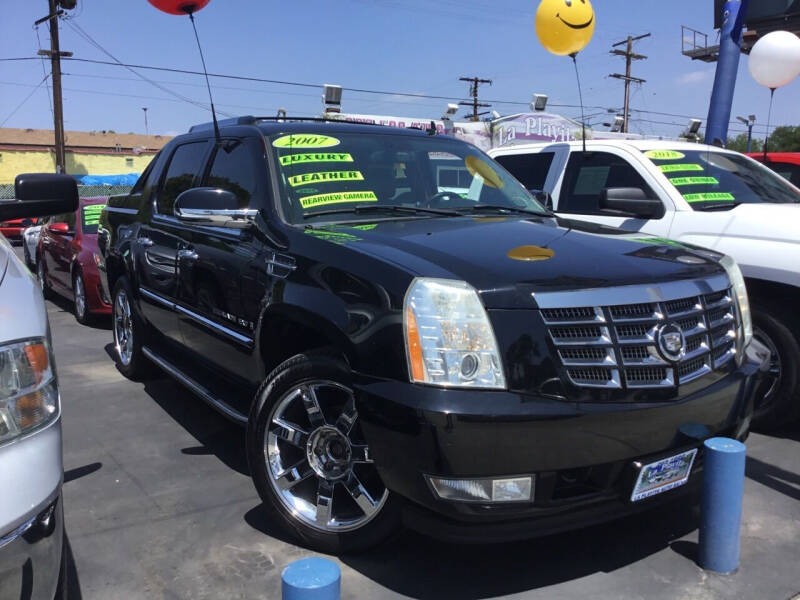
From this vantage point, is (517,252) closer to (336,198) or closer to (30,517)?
(336,198)

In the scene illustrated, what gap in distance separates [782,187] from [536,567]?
4.25 meters

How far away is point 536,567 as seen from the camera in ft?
9.24

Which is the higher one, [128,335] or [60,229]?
[60,229]

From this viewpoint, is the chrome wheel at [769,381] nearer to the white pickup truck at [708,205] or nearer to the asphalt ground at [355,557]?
the white pickup truck at [708,205]

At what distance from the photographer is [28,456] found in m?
1.76

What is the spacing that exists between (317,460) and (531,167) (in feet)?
13.7

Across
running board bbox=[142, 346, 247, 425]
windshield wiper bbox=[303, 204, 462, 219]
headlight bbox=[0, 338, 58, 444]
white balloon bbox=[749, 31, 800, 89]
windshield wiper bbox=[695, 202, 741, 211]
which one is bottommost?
running board bbox=[142, 346, 247, 425]

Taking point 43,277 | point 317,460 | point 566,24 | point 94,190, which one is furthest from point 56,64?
point 317,460

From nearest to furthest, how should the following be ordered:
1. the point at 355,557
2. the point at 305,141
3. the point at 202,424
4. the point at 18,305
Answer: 1. the point at 18,305
2. the point at 355,557
3. the point at 305,141
4. the point at 202,424

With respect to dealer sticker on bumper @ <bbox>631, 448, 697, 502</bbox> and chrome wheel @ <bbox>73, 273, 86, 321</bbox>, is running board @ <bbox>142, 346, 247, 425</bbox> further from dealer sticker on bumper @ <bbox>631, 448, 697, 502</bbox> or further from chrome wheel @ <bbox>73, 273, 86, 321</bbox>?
chrome wheel @ <bbox>73, 273, 86, 321</bbox>

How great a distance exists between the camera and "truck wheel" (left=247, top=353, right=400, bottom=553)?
2.70 metres

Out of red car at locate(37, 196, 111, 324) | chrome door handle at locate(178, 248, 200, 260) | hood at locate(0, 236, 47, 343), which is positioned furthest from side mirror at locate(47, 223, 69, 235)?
hood at locate(0, 236, 47, 343)

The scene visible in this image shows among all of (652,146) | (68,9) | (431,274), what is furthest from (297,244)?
(68,9)

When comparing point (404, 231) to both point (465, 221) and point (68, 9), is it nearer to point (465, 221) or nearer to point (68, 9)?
point (465, 221)
